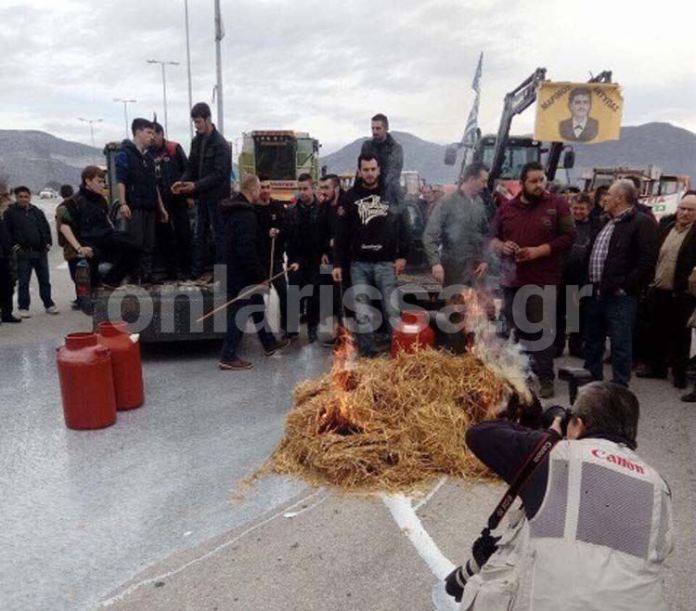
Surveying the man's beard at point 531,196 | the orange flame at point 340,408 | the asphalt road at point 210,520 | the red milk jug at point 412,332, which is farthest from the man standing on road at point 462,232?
the asphalt road at point 210,520

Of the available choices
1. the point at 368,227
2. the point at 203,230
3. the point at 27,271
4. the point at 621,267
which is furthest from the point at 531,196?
the point at 27,271

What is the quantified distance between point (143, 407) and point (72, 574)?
2.47 m

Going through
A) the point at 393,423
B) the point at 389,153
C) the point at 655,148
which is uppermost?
the point at 655,148

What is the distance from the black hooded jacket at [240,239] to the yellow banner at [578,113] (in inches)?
265

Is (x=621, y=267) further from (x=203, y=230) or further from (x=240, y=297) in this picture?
(x=203, y=230)

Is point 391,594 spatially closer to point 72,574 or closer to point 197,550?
point 197,550

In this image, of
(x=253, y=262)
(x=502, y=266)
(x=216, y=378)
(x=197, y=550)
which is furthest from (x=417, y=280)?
(x=197, y=550)

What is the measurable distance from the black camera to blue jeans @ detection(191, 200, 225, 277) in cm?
545

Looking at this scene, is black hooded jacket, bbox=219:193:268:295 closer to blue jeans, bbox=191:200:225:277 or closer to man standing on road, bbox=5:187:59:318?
blue jeans, bbox=191:200:225:277

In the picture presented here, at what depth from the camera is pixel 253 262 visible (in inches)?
248

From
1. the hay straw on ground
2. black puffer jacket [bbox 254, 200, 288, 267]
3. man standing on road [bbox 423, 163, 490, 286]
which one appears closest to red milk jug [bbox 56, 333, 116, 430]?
the hay straw on ground

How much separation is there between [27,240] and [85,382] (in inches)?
205

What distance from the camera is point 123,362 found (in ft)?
16.9

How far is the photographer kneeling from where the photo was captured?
5.47ft
